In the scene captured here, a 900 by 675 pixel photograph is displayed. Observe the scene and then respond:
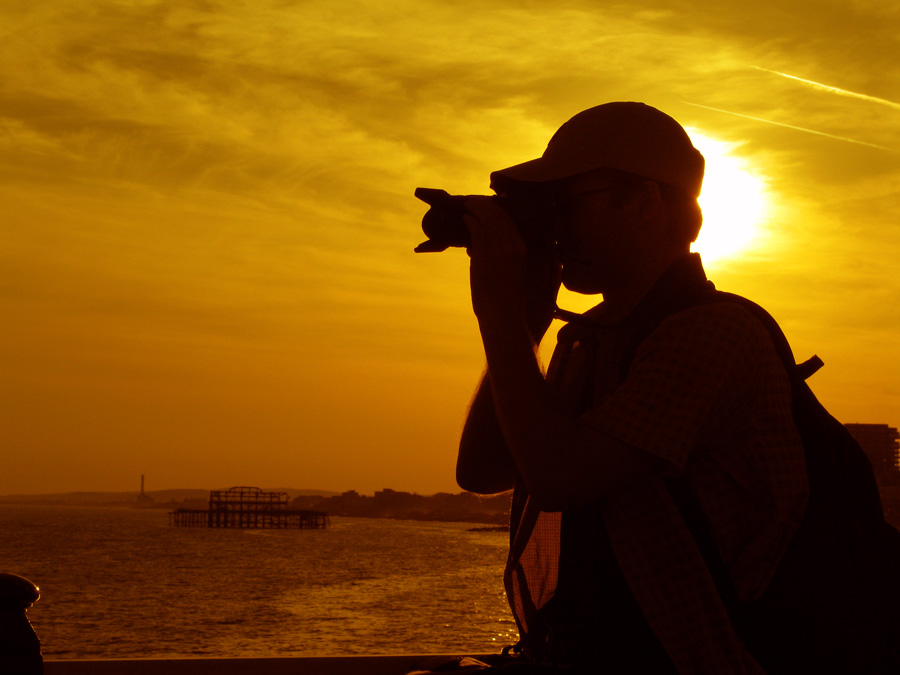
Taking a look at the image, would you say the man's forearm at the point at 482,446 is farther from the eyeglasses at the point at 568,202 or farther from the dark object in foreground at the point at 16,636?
the dark object in foreground at the point at 16,636

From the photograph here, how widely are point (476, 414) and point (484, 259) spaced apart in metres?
0.39

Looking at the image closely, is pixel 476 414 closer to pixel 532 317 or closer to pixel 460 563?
pixel 532 317

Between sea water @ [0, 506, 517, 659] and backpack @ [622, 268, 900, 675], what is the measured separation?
450 inches

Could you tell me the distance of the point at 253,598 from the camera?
50.6 meters

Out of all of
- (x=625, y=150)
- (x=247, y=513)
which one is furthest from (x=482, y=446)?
(x=247, y=513)

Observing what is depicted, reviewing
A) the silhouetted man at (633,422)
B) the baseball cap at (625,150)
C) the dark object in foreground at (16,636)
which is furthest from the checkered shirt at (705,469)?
the dark object in foreground at (16,636)

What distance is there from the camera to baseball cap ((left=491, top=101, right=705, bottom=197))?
1.60 m

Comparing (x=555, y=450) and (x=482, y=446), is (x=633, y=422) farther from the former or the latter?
(x=482, y=446)

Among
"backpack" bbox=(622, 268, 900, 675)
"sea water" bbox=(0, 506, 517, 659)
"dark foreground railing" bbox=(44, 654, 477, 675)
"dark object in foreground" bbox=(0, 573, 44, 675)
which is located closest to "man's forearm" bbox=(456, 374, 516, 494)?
"backpack" bbox=(622, 268, 900, 675)

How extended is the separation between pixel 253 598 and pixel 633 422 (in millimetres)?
51946

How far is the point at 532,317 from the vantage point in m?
1.80

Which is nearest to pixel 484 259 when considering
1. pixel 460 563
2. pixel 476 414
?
pixel 476 414

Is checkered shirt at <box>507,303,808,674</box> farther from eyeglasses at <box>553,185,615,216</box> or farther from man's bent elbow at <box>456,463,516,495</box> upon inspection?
man's bent elbow at <box>456,463,516,495</box>

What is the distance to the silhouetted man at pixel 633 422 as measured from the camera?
1390mm
